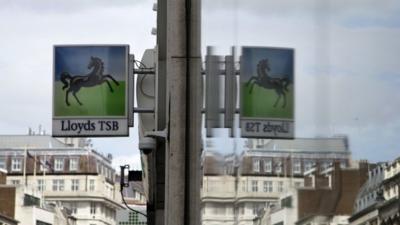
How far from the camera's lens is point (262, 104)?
197 inches

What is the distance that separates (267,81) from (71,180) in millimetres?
37863

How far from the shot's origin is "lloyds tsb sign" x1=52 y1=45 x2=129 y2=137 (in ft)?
35.2

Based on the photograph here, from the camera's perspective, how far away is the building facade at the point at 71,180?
31.3 m

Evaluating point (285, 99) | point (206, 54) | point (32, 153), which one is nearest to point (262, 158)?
point (285, 99)

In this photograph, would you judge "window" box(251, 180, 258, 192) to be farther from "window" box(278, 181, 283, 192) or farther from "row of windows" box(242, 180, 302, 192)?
"window" box(278, 181, 283, 192)

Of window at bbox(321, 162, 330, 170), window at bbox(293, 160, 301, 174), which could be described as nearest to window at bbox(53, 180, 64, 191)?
window at bbox(293, 160, 301, 174)

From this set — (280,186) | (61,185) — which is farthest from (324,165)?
(61,185)

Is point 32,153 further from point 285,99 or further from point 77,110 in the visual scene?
point 285,99

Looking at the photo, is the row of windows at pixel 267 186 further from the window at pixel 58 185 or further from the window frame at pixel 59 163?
the window at pixel 58 185

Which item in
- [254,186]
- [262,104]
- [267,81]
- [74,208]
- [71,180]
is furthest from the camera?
[71,180]

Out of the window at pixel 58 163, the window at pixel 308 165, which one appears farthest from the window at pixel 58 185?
the window at pixel 308 165

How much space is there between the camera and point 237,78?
17.2 feet

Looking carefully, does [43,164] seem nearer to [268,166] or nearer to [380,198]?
[268,166]

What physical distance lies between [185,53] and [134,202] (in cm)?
1923
